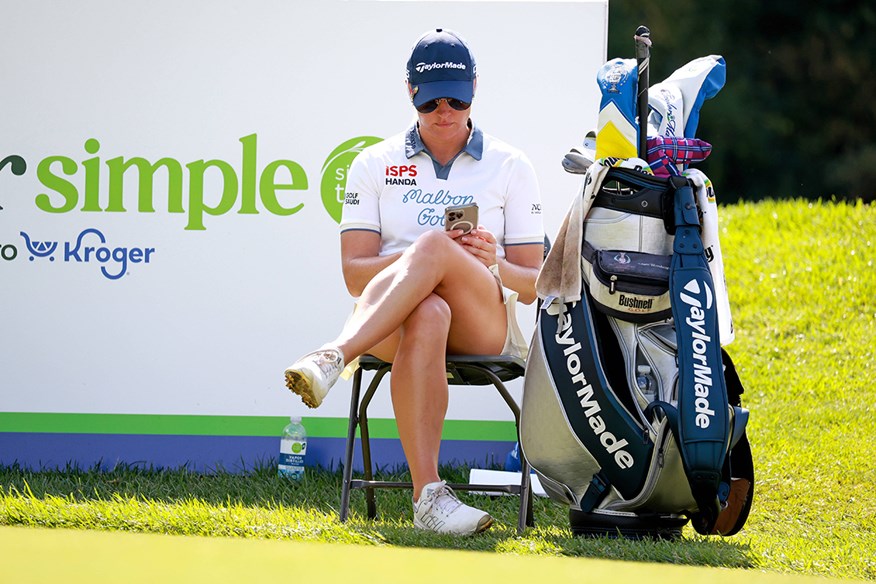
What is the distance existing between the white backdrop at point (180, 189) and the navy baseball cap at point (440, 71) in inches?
33.1

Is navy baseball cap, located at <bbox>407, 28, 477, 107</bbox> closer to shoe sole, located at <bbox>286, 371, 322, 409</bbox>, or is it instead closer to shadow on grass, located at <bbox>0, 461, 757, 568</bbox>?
shoe sole, located at <bbox>286, 371, 322, 409</bbox>

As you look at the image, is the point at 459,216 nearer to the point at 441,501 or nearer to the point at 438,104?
the point at 438,104

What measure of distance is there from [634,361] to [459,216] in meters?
0.67

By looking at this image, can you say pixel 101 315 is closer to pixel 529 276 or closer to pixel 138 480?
pixel 138 480

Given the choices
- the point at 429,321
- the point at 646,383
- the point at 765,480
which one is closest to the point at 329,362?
the point at 429,321

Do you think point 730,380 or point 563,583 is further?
point 730,380

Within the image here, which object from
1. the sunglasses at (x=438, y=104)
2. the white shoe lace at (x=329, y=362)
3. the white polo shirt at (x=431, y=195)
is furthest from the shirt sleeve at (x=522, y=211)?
the white shoe lace at (x=329, y=362)

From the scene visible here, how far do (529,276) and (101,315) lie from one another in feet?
5.65

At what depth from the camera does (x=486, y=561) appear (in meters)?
2.85

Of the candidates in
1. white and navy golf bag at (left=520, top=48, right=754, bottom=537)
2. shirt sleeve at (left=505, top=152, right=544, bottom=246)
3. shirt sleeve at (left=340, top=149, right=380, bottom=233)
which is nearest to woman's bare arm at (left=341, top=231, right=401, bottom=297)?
shirt sleeve at (left=340, top=149, right=380, bottom=233)

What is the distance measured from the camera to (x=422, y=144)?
4008mm

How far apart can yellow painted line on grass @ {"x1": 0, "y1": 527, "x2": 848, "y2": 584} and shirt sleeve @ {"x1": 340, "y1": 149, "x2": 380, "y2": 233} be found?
1112mm

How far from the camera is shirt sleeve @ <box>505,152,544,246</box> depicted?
3.96 meters

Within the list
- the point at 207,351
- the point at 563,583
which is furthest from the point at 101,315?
the point at 563,583
